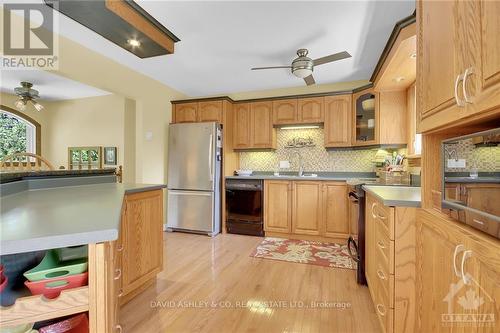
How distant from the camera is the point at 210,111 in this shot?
393 cm

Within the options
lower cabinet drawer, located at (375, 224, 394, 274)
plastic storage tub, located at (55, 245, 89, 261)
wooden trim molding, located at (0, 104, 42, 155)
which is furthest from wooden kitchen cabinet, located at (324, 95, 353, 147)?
wooden trim molding, located at (0, 104, 42, 155)

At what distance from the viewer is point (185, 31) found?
92.9 inches

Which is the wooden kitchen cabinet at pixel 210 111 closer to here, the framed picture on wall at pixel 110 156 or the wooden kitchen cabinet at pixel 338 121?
the wooden kitchen cabinet at pixel 338 121

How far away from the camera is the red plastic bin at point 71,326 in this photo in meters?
0.76

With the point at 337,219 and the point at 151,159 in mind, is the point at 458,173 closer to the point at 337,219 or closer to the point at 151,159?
the point at 337,219

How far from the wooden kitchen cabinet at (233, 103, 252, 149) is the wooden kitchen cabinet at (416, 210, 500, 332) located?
305 cm

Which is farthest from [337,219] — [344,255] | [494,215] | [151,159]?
[151,159]

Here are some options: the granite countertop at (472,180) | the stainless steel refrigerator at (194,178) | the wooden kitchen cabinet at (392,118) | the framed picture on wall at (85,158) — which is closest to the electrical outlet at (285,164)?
the stainless steel refrigerator at (194,178)

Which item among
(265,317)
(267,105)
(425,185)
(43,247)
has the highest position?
(267,105)

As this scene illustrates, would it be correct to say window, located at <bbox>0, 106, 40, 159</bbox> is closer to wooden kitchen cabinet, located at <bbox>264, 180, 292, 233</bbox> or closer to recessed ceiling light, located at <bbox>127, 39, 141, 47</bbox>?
recessed ceiling light, located at <bbox>127, 39, 141, 47</bbox>

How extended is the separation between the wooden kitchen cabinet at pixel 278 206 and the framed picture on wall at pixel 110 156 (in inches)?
126

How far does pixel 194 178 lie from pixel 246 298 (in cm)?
219

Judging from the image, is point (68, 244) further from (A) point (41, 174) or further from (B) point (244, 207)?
(B) point (244, 207)

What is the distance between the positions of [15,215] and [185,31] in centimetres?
214
